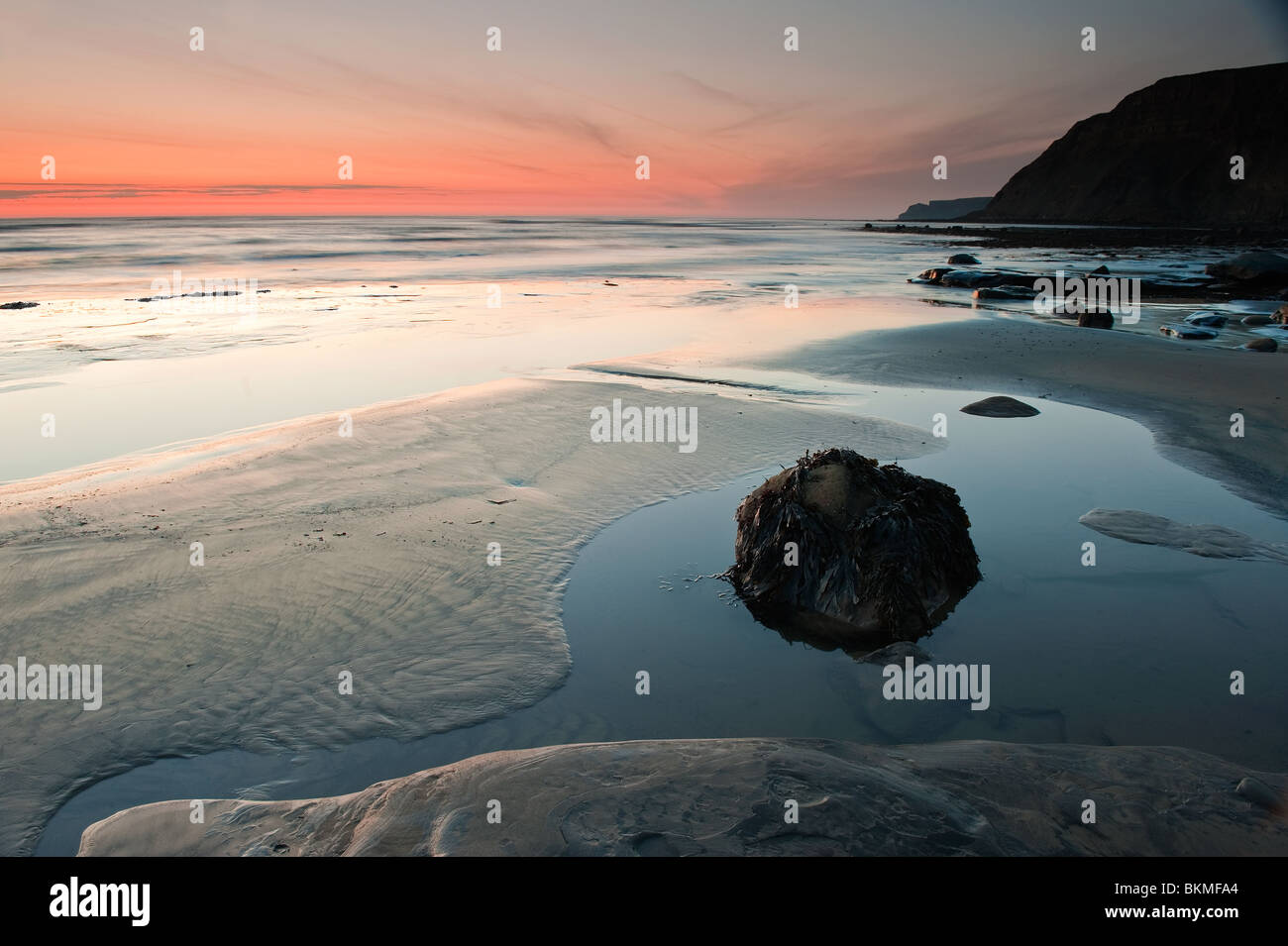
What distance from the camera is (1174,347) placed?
14.3 metres

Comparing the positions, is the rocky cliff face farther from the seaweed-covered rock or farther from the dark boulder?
the seaweed-covered rock

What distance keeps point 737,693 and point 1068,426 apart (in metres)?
7.43

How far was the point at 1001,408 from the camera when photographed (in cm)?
1004

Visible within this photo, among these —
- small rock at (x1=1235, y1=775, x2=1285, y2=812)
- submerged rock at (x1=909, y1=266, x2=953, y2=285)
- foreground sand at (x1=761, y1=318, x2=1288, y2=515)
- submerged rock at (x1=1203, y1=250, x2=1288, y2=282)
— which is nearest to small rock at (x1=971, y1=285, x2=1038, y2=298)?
submerged rock at (x1=909, y1=266, x2=953, y2=285)

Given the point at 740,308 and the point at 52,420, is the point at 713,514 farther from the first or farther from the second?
the point at 740,308

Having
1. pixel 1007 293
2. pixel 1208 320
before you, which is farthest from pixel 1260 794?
pixel 1007 293

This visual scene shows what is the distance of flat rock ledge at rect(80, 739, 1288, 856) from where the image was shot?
275 cm

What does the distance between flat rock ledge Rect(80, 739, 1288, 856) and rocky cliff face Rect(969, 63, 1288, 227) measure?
9864 cm

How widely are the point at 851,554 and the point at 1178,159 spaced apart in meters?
132

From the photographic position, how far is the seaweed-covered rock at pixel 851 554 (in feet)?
16.1

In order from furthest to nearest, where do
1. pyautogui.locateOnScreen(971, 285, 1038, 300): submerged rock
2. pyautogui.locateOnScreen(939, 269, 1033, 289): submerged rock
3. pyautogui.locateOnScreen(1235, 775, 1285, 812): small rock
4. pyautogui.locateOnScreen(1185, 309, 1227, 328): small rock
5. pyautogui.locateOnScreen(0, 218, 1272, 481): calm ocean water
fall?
pyautogui.locateOnScreen(939, 269, 1033, 289): submerged rock < pyautogui.locateOnScreen(971, 285, 1038, 300): submerged rock < pyautogui.locateOnScreen(1185, 309, 1227, 328): small rock < pyautogui.locateOnScreen(0, 218, 1272, 481): calm ocean water < pyautogui.locateOnScreen(1235, 775, 1285, 812): small rock

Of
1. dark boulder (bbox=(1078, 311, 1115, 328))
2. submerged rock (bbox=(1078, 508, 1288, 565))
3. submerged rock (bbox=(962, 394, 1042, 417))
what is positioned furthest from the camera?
dark boulder (bbox=(1078, 311, 1115, 328))
